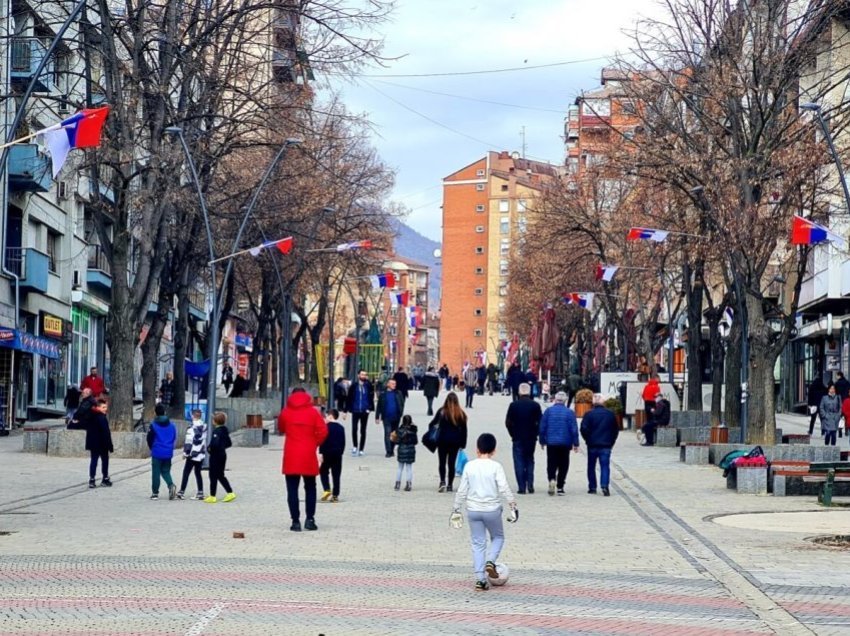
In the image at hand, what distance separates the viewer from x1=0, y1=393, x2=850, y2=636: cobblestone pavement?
11297 mm

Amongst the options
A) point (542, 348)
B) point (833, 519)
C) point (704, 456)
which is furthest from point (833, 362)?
point (833, 519)

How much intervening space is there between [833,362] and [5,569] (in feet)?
148

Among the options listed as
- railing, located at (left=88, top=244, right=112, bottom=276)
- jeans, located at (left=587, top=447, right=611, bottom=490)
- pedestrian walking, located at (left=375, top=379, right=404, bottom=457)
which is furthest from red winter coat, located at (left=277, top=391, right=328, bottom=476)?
railing, located at (left=88, top=244, right=112, bottom=276)

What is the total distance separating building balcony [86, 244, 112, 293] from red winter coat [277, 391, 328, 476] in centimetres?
4035


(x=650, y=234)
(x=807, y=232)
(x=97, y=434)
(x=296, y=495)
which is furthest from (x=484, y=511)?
(x=650, y=234)

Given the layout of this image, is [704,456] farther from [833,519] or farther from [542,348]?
[542,348]

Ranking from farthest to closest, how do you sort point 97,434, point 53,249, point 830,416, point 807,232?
point 53,249 < point 830,416 < point 807,232 < point 97,434

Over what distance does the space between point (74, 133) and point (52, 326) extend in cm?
3076

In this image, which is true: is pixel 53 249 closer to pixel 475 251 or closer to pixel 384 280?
pixel 384 280

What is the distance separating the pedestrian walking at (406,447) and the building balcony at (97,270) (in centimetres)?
3472

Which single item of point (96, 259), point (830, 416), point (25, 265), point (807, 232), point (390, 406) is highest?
point (96, 259)

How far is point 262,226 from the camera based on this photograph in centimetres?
4659

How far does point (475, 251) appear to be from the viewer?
176625 millimetres

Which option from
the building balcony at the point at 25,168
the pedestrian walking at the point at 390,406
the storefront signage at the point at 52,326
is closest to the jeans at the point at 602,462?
the pedestrian walking at the point at 390,406
